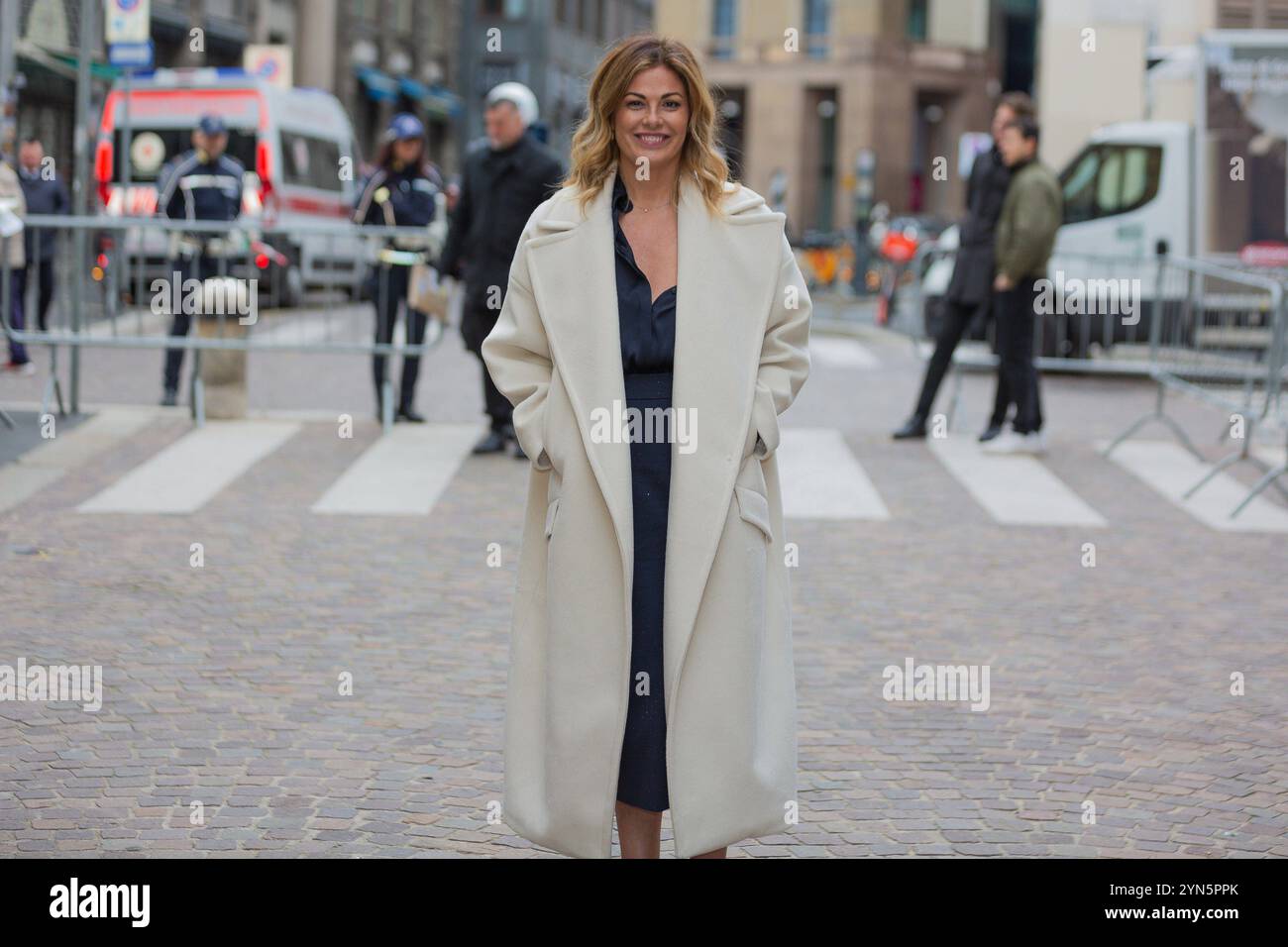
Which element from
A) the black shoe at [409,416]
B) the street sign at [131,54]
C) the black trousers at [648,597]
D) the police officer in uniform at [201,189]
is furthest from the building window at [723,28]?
the black trousers at [648,597]

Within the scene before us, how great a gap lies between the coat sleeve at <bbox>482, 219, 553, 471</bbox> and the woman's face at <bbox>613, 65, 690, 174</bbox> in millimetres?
268

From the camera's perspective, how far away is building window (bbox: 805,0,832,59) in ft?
199

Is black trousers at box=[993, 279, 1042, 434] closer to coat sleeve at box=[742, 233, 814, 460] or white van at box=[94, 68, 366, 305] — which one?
coat sleeve at box=[742, 233, 814, 460]

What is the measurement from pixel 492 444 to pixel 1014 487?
2945 mm

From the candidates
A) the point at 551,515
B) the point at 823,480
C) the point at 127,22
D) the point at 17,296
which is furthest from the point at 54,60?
the point at 551,515

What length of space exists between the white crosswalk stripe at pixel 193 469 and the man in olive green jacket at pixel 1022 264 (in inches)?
171

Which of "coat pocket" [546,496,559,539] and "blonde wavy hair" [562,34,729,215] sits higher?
"blonde wavy hair" [562,34,729,215]

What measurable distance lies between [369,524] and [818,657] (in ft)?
9.97

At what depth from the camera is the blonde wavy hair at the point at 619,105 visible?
Answer: 3805mm

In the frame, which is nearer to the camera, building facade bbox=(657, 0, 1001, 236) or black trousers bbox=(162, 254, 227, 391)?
black trousers bbox=(162, 254, 227, 391)

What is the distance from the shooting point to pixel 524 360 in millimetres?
3842

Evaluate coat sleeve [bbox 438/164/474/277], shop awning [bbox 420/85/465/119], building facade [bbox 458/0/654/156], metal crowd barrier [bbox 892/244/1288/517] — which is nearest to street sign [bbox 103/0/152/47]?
coat sleeve [bbox 438/164/474/277]

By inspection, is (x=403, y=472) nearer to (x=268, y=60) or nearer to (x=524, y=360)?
(x=524, y=360)

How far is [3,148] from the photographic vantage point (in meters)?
16.7
